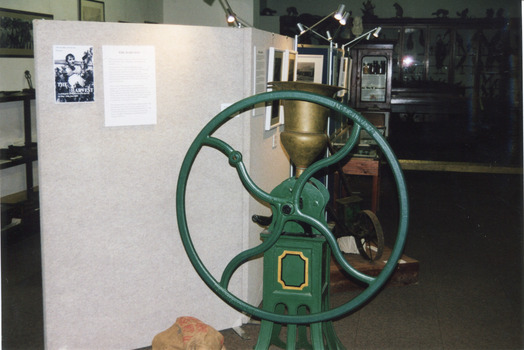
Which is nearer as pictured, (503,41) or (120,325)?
(120,325)

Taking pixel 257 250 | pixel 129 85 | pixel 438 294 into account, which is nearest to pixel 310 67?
pixel 438 294

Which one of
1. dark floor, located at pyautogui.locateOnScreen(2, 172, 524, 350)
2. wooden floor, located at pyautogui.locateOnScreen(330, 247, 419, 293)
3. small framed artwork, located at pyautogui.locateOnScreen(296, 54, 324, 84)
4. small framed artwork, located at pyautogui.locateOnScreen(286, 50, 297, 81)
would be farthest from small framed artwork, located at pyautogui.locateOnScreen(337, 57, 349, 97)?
wooden floor, located at pyautogui.locateOnScreen(330, 247, 419, 293)

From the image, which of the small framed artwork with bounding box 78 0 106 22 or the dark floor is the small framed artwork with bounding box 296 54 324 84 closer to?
the dark floor

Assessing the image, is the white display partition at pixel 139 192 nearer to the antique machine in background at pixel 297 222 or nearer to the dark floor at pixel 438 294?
the dark floor at pixel 438 294

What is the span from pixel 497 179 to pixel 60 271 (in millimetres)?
6668

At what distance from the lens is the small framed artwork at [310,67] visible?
190 inches

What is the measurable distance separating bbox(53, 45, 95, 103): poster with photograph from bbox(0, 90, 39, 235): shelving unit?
8.26 feet

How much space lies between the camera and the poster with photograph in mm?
2811

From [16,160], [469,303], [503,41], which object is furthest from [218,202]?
[503,41]

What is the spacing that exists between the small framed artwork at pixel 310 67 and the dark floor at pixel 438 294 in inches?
67.8

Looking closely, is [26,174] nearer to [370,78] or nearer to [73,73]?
[73,73]

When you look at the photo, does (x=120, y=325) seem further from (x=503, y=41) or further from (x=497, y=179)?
(x=503, y=41)

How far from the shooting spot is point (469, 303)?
396cm

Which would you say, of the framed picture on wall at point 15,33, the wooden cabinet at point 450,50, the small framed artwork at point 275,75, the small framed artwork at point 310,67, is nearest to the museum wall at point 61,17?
the framed picture on wall at point 15,33
